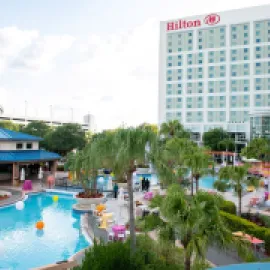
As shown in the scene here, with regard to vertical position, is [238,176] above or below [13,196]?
above

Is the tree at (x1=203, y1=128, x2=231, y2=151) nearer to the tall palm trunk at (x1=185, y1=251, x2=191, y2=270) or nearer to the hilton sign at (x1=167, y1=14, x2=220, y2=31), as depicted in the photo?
the hilton sign at (x1=167, y1=14, x2=220, y2=31)

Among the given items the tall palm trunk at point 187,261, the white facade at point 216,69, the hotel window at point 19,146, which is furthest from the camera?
the white facade at point 216,69

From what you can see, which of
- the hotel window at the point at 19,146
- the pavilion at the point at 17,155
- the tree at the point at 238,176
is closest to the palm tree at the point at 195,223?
the tree at the point at 238,176

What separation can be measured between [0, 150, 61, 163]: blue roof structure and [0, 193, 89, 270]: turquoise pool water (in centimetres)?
636

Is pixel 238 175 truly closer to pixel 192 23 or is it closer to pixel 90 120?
pixel 192 23

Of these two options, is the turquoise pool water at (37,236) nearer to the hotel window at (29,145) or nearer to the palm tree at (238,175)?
the palm tree at (238,175)

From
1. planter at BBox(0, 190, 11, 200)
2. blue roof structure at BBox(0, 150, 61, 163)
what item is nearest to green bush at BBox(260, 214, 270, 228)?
planter at BBox(0, 190, 11, 200)

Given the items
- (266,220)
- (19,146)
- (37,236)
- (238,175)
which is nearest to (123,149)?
(37,236)

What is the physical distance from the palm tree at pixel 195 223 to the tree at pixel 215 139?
50.8m

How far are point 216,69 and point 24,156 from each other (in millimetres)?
47660

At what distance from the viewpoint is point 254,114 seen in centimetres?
5900

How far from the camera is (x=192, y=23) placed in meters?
70.6

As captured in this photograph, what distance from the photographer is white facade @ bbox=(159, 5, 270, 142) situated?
64.9 m

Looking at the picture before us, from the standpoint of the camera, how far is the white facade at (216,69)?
64875 mm
